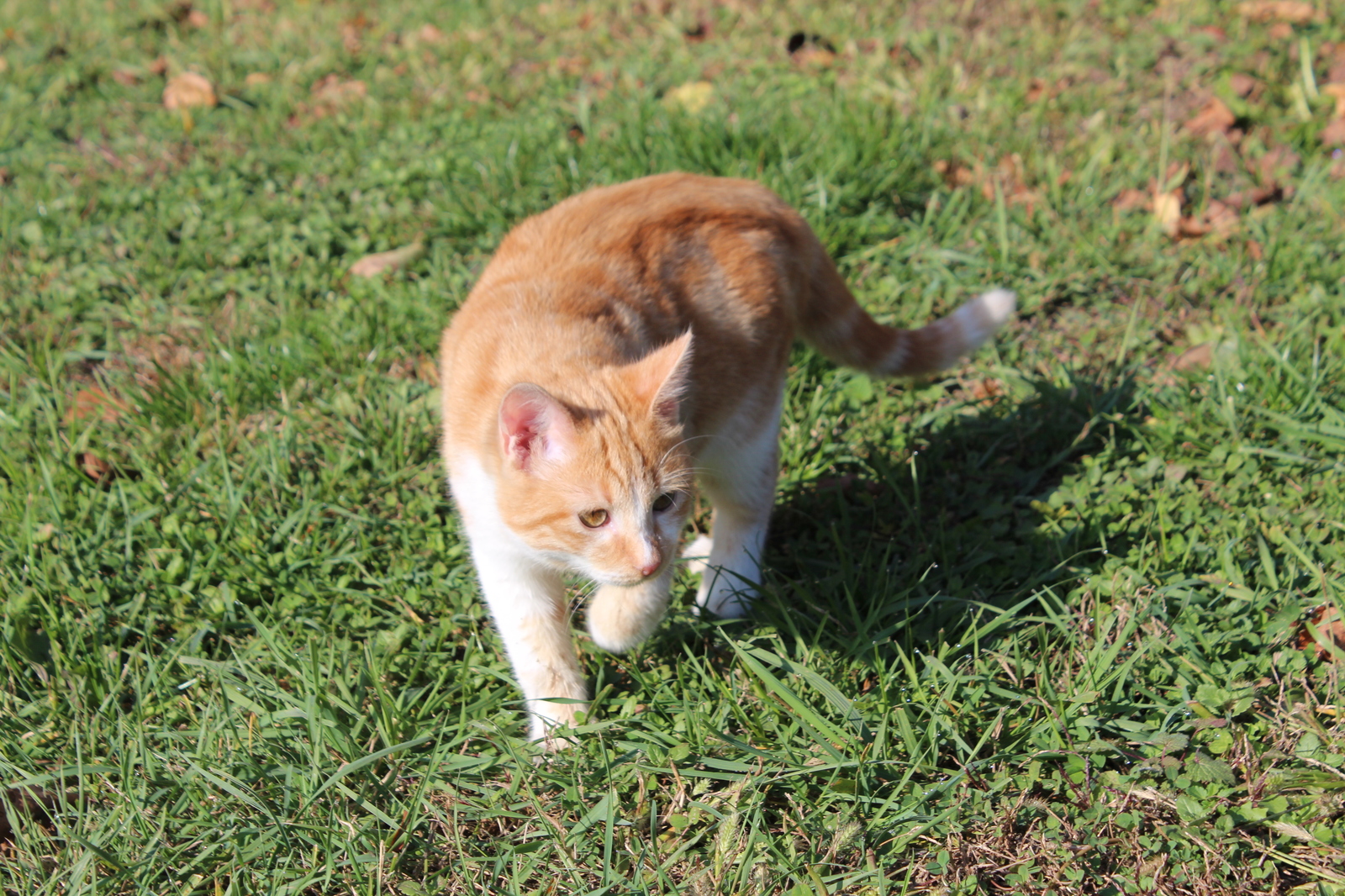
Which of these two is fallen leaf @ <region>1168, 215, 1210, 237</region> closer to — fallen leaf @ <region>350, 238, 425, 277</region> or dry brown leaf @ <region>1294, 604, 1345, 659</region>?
dry brown leaf @ <region>1294, 604, 1345, 659</region>

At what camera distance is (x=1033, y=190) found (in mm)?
4230

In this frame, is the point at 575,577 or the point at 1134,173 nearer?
the point at 575,577

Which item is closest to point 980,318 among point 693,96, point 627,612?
point 627,612

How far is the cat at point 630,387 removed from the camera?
229cm

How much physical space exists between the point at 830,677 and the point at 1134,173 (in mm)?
2871

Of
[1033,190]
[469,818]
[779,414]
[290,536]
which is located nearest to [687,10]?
[1033,190]

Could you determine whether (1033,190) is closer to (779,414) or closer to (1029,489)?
(1029,489)

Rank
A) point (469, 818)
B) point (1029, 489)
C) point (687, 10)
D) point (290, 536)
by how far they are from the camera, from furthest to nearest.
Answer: point (687, 10) → point (1029, 489) → point (290, 536) → point (469, 818)

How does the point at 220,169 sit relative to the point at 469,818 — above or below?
above

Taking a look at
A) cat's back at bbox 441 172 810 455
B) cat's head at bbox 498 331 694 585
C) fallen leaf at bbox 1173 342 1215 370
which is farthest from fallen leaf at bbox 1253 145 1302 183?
cat's head at bbox 498 331 694 585

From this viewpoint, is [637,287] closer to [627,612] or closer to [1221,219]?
[627,612]

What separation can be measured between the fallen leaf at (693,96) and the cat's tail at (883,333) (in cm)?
182

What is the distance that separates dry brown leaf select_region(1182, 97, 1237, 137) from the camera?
14.1 feet

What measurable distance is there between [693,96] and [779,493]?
241cm
